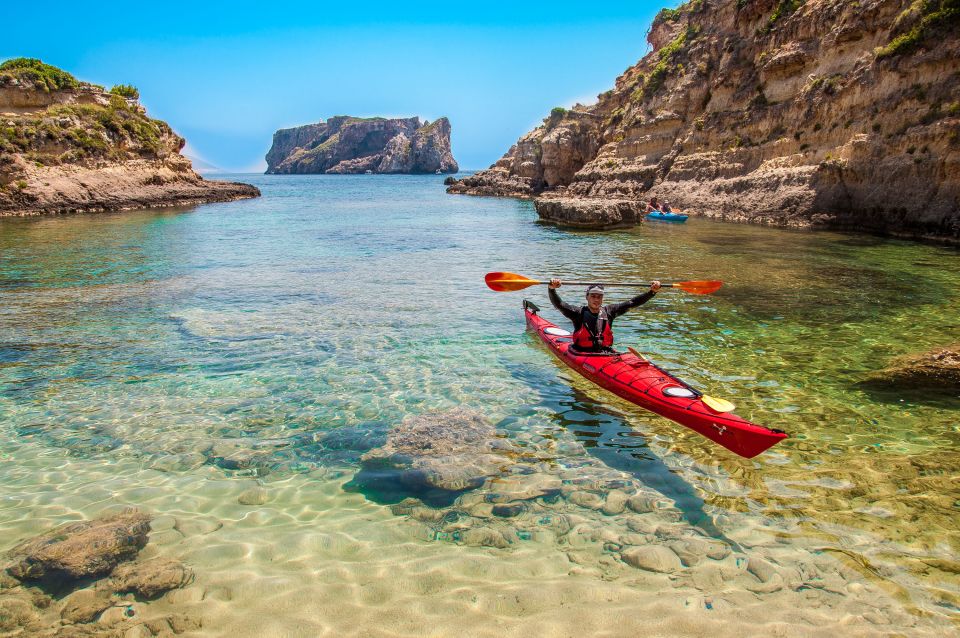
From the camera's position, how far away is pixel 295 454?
6434 mm

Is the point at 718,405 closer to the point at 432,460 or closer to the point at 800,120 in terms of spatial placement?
the point at 432,460

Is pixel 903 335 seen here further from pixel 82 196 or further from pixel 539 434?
pixel 82 196

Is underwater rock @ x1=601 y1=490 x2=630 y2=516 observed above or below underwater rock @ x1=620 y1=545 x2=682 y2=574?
above

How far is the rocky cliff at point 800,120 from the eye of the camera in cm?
2194

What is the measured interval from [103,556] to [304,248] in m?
20.9

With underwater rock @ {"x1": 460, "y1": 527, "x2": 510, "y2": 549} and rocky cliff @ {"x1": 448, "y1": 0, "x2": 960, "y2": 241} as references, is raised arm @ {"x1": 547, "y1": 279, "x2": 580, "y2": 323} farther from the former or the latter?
rocky cliff @ {"x1": 448, "y1": 0, "x2": 960, "y2": 241}

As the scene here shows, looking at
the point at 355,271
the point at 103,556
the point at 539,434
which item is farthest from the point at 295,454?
the point at 355,271

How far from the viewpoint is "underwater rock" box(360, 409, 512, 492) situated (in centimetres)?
587

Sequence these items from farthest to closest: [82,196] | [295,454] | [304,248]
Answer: [82,196] → [304,248] → [295,454]

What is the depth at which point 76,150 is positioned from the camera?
42312 mm

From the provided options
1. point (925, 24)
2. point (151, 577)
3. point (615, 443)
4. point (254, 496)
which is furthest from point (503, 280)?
point (925, 24)

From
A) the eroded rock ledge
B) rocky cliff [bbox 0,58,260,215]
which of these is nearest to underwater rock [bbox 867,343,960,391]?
the eroded rock ledge

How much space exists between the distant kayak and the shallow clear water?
46.7 feet

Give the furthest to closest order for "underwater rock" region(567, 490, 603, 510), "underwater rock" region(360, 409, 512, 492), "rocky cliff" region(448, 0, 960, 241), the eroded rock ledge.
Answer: the eroded rock ledge, "rocky cliff" region(448, 0, 960, 241), "underwater rock" region(360, 409, 512, 492), "underwater rock" region(567, 490, 603, 510)
